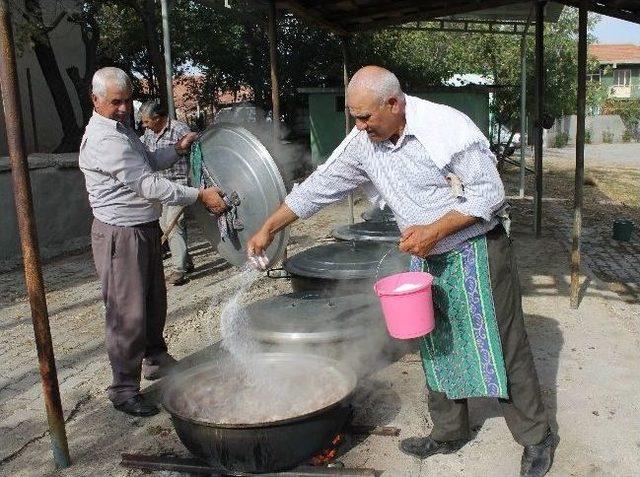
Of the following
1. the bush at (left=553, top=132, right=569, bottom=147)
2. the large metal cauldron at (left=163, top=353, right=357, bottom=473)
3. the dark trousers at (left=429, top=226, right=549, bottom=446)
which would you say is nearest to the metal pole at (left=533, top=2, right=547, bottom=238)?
the dark trousers at (left=429, top=226, right=549, bottom=446)

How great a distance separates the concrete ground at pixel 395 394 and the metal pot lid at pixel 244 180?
1150mm

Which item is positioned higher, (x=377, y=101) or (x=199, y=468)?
(x=377, y=101)

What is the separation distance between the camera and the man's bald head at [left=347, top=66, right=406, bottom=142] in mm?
2484

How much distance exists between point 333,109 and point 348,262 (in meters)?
12.7

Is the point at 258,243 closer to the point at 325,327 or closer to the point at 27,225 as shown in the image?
the point at 325,327

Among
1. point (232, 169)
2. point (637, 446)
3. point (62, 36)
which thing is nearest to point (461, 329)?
point (637, 446)

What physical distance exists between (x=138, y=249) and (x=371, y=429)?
1741 millimetres

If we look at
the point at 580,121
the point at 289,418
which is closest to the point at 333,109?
the point at 580,121

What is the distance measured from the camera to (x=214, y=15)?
1752cm

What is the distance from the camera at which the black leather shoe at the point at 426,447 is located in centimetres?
315

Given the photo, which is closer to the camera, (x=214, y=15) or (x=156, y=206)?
(x=156, y=206)

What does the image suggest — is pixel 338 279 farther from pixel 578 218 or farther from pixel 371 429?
pixel 578 218

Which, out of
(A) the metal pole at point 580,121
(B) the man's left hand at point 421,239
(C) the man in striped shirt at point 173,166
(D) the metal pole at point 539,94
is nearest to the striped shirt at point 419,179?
(B) the man's left hand at point 421,239

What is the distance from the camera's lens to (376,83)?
2.48 metres
